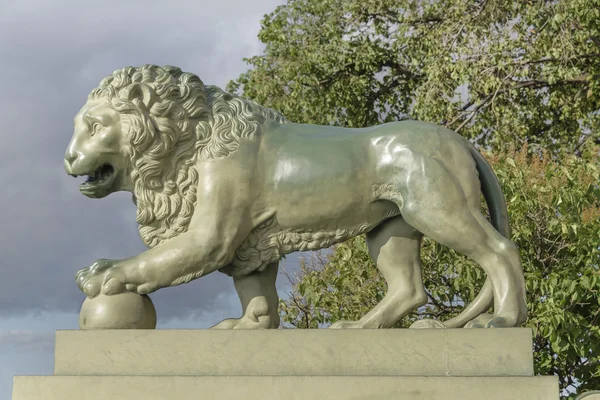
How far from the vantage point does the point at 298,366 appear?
5.30 meters

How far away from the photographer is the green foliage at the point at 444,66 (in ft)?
41.8

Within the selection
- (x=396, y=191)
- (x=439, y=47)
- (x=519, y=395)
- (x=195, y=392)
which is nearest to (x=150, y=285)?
(x=195, y=392)

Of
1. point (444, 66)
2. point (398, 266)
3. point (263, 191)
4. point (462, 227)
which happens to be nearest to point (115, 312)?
point (263, 191)

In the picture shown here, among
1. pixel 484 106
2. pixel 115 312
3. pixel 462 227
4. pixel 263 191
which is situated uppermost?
pixel 484 106

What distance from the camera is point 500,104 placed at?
1318 centimetres

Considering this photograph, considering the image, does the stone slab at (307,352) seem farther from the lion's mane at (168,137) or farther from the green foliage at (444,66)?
the green foliage at (444,66)

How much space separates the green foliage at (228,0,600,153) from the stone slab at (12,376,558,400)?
7.89 m

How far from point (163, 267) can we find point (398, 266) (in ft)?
4.62

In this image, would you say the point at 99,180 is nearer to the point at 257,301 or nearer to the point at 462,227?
the point at 257,301

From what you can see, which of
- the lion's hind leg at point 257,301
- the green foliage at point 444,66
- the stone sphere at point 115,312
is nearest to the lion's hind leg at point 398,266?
the lion's hind leg at point 257,301

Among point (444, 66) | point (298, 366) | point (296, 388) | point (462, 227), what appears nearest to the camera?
point (296, 388)

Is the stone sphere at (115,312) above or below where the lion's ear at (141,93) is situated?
below

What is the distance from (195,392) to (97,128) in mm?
1697

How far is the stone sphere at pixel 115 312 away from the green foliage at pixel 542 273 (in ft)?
15.3
